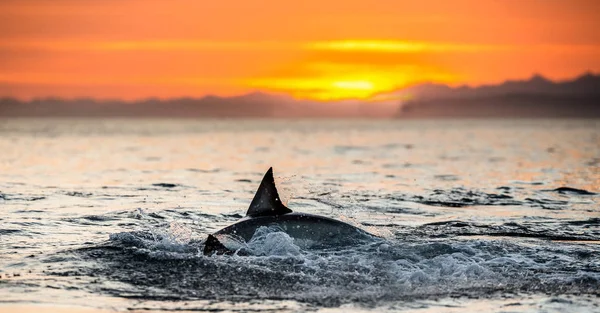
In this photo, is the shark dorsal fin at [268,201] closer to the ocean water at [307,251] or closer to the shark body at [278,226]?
the shark body at [278,226]

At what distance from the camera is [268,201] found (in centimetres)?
1339

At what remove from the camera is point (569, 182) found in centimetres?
2959

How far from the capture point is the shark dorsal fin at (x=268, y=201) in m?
13.3

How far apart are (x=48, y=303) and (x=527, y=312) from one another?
18.6 ft

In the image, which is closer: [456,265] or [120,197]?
[456,265]

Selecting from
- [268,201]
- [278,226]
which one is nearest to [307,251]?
[278,226]

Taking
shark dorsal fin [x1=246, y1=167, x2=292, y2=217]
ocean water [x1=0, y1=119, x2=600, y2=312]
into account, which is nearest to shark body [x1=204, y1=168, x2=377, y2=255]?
shark dorsal fin [x1=246, y1=167, x2=292, y2=217]

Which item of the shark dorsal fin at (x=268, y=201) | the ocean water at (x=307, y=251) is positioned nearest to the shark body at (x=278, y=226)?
the shark dorsal fin at (x=268, y=201)

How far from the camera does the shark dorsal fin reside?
13.3m

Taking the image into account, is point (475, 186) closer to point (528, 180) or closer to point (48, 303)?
point (528, 180)

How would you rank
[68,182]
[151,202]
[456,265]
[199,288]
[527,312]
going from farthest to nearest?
1. [68,182]
2. [151,202]
3. [456,265]
4. [199,288]
5. [527,312]

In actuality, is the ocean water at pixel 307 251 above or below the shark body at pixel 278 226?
below

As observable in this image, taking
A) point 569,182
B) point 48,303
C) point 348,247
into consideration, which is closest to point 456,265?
point 348,247

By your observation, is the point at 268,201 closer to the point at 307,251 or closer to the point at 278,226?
the point at 278,226
